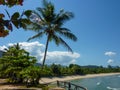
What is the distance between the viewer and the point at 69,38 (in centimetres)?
2472

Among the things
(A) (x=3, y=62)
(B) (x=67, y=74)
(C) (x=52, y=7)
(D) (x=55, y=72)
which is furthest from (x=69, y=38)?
(B) (x=67, y=74)

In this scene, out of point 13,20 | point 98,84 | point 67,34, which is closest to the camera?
point 13,20

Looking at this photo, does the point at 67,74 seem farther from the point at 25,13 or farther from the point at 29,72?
the point at 25,13

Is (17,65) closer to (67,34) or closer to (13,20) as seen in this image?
(67,34)

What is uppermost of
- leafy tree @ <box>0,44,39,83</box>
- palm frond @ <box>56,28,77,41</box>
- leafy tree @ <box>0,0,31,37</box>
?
palm frond @ <box>56,28,77,41</box>

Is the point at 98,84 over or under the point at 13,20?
over

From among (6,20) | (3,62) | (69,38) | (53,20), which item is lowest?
(6,20)

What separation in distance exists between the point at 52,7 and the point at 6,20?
23001mm

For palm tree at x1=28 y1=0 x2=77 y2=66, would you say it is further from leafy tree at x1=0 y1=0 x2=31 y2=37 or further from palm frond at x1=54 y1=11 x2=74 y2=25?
leafy tree at x1=0 y1=0 x2=31 y2=37

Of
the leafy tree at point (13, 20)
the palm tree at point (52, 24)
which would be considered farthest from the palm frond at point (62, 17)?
the leafy tree at point (13, 20)

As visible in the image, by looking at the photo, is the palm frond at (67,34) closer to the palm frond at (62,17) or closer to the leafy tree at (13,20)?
the palm frond at (62,17)

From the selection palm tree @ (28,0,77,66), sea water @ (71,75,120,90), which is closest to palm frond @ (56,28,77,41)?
palm tree @ (28,0,77,66)

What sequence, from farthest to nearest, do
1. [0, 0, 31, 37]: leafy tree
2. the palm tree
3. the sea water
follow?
the sea water → the palm tree → [0, 0, 31, 37]: leafy tree

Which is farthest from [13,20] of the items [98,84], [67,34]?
[98,84]
